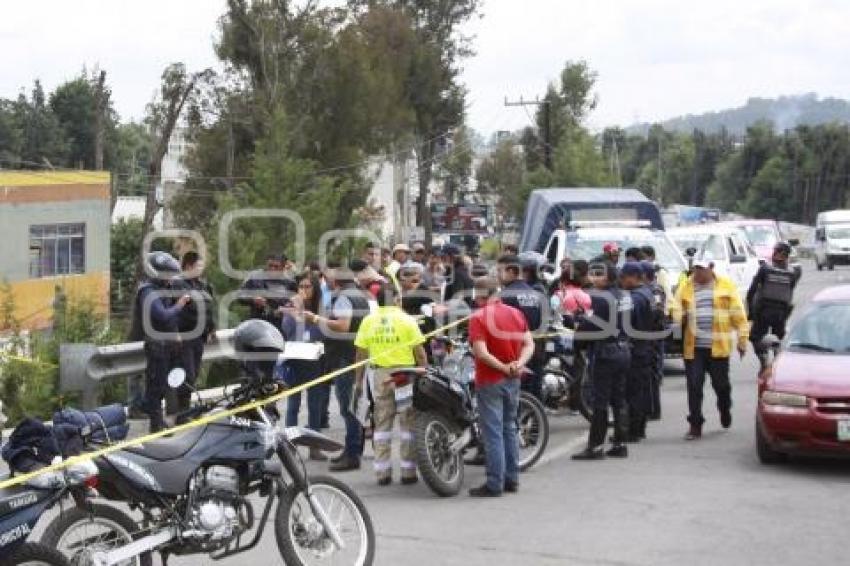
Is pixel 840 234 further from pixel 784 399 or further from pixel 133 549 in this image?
pixel 133 549

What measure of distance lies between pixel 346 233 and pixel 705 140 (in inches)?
4627

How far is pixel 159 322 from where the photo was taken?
1127 centimetres

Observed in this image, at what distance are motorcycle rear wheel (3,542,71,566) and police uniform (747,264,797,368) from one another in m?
10.5

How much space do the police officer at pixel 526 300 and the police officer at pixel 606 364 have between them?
447 millimetres

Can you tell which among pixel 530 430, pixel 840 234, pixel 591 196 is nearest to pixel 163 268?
pixel 530 430

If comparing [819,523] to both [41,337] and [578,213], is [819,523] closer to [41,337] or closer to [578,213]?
[41,337]

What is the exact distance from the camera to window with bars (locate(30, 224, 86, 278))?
46.3 metres

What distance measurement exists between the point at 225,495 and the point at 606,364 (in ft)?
16.7

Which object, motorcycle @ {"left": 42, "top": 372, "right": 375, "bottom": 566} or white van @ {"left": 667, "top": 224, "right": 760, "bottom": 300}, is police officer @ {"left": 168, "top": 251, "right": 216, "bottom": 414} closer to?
motorcycle @ {"left": 42, "top": 372, "right": 375, "bottom": 566}

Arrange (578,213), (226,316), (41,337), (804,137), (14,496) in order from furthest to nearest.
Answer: (804,137), (578,213), (226,316), (41,337), (14,496)

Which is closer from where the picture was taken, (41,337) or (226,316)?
(41,337)

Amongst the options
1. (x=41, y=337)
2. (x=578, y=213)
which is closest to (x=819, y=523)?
(x=41, y=337)

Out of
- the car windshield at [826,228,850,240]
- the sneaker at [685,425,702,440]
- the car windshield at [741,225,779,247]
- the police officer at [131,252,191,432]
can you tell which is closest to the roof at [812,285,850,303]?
the sneaker at [685,425,702,440]

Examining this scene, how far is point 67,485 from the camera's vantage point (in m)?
5.91
